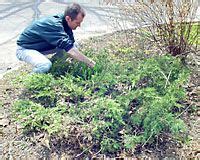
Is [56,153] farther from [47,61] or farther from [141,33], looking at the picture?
[141,33]

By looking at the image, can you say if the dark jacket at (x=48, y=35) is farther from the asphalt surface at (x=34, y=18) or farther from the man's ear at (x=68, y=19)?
the asphalt surface at (x=34, y=18)

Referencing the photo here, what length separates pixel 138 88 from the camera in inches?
132

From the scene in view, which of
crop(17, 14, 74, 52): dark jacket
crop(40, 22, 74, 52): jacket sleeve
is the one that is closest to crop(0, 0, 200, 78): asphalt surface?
crop(17, 14, 74, 52): dark jacket

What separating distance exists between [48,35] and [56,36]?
11cm

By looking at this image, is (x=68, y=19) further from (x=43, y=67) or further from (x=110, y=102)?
(x=110, y=102)

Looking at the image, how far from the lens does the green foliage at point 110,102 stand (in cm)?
282

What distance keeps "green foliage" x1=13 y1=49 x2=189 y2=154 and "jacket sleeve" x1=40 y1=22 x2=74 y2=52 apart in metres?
0.31

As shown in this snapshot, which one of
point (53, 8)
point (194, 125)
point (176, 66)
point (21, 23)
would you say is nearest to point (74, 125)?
point (194, 125)

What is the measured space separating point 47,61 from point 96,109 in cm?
106

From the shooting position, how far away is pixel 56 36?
11.8 ft

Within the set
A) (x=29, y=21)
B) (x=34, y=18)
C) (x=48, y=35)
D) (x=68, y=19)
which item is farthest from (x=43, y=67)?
(x=34, y=18)

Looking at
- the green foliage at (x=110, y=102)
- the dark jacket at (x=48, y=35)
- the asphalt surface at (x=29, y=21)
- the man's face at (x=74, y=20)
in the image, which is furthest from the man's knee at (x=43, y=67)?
the asphalt surface at (x=29, y=21)

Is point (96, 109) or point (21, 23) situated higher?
point (96, 109)

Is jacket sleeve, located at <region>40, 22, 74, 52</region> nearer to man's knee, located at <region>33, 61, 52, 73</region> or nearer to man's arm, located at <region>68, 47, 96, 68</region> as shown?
man's arm, located at <region>68, 47, 96, 68</region>
